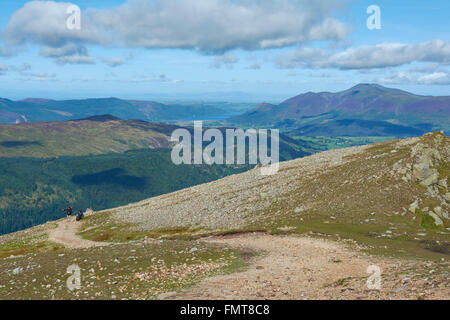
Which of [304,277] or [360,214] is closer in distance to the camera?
[304,277]

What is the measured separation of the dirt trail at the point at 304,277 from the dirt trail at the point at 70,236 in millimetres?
34318

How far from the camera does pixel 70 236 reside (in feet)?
238

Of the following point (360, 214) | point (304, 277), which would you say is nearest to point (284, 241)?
point (304, 277)

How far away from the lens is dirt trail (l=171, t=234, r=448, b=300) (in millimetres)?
23453

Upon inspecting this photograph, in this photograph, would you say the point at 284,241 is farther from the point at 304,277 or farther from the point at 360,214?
the point at 360,214

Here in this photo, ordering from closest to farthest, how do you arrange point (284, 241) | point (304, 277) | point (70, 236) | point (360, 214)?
point (304, 277)
point (284, 241)
point (360, 214)
point (70, 236)

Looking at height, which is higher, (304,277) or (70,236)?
(304,277)

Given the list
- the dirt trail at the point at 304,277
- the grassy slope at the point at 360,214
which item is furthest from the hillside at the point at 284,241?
the grassy slope at the point at 360,214

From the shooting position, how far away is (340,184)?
2456 inches

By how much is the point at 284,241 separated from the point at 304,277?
13.7 metres

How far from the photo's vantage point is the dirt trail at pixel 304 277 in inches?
923

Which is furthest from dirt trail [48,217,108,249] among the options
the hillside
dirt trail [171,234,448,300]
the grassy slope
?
dirt trail [171,234,448,300]

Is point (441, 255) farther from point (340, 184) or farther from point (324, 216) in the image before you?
point (340, 184)

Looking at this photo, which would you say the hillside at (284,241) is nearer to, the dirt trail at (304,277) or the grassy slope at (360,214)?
the dirt trail at (304,277)
